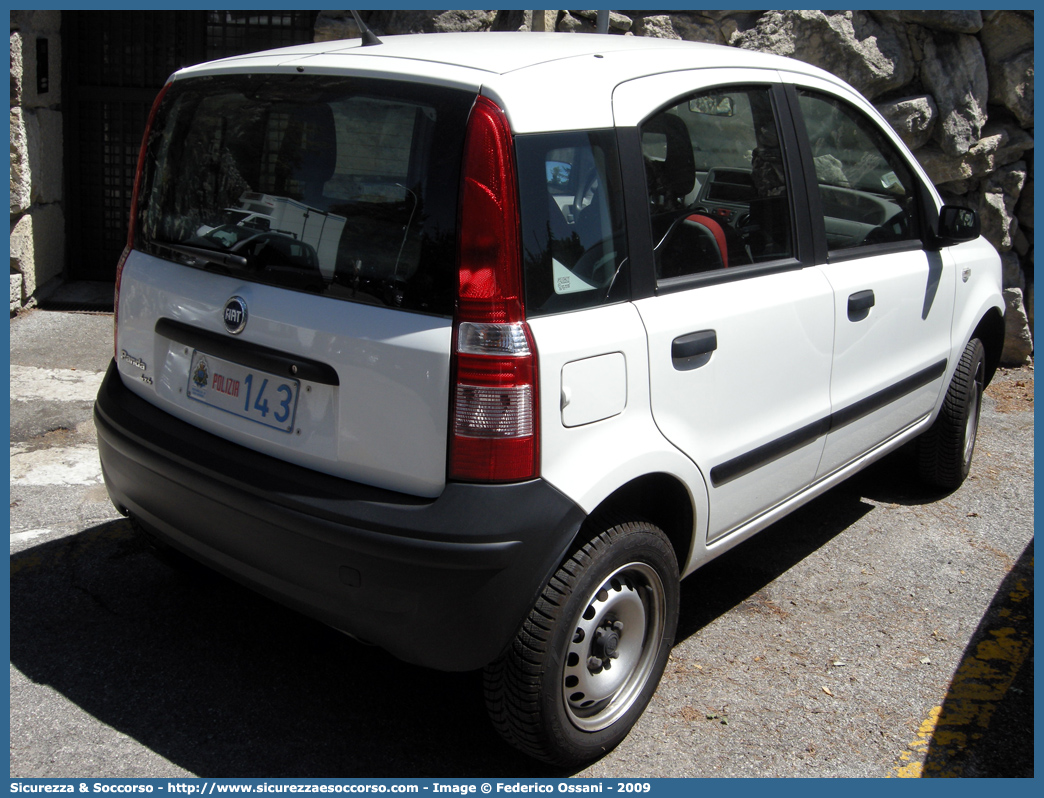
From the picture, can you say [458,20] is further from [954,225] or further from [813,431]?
[813,431]

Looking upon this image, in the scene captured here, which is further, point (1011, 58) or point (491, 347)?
point (1011, 58)

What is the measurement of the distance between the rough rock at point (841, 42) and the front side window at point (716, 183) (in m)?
3.72

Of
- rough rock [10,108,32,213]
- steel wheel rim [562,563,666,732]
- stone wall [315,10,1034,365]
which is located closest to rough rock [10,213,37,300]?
rough rock [10,108,32,213]

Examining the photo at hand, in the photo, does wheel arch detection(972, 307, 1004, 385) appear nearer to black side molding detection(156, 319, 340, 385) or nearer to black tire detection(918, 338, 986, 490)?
black tire detection(918, 338, 986, 490)

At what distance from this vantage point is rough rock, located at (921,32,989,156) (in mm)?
6500

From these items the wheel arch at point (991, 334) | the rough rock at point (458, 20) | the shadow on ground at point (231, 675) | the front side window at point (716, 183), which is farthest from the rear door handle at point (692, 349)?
the rough rock at point (458, 20)

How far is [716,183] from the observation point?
287cm

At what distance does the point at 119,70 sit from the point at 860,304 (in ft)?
20.0

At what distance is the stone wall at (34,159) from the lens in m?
6.28

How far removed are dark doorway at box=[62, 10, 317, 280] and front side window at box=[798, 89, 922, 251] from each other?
4678mm

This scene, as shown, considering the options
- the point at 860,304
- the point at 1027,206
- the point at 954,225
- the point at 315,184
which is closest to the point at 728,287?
the point at 860,304

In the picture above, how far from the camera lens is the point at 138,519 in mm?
2791

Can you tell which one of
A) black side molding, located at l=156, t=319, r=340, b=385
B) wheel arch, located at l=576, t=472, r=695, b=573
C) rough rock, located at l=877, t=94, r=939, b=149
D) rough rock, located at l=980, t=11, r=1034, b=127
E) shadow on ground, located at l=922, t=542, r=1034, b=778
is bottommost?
shadow on ground, located at l=922, t=542, r=1034, b=778
